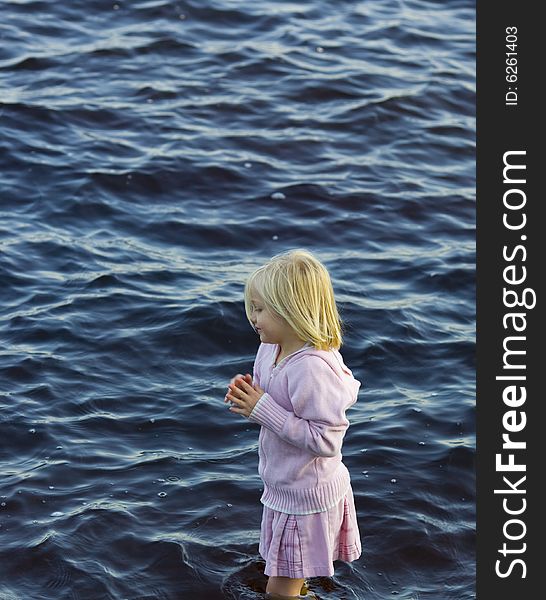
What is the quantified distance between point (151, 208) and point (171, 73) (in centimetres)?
290

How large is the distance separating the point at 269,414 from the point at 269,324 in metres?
0.37

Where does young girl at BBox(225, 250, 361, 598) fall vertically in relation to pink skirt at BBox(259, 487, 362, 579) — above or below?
above

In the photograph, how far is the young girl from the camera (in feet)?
15.9

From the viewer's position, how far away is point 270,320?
194 inches

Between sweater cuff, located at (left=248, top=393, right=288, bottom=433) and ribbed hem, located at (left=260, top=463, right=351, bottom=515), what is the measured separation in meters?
0.35

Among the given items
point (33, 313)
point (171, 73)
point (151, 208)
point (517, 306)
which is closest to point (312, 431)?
point (517, 306)

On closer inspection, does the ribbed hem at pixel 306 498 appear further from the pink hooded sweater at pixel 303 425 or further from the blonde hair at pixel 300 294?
the blonde hair at pixel 300 294

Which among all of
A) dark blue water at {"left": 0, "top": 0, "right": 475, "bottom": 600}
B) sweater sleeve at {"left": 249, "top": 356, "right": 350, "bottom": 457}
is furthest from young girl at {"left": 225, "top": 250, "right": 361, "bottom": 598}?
dark blue water at {"left": 0, "top": 0, "right": 475, "bottom": 600}

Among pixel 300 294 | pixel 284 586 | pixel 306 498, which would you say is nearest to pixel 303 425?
pixel 306 498

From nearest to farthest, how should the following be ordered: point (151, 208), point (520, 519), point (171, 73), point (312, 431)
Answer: point (312, 431) < point (520, 519) < point (151, 208) < point (171, 73)

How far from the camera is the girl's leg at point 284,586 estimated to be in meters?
5.33

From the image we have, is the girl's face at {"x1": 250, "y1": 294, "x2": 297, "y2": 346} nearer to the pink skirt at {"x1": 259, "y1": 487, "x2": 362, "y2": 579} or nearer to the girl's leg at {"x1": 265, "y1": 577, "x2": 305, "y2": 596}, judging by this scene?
the pink skirt at {"x1": 259, "y1": 487, "x2": 362, "y2": 579}

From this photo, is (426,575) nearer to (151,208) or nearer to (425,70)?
(151,208)

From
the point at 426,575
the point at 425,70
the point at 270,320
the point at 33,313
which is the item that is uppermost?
the point at 425,70
